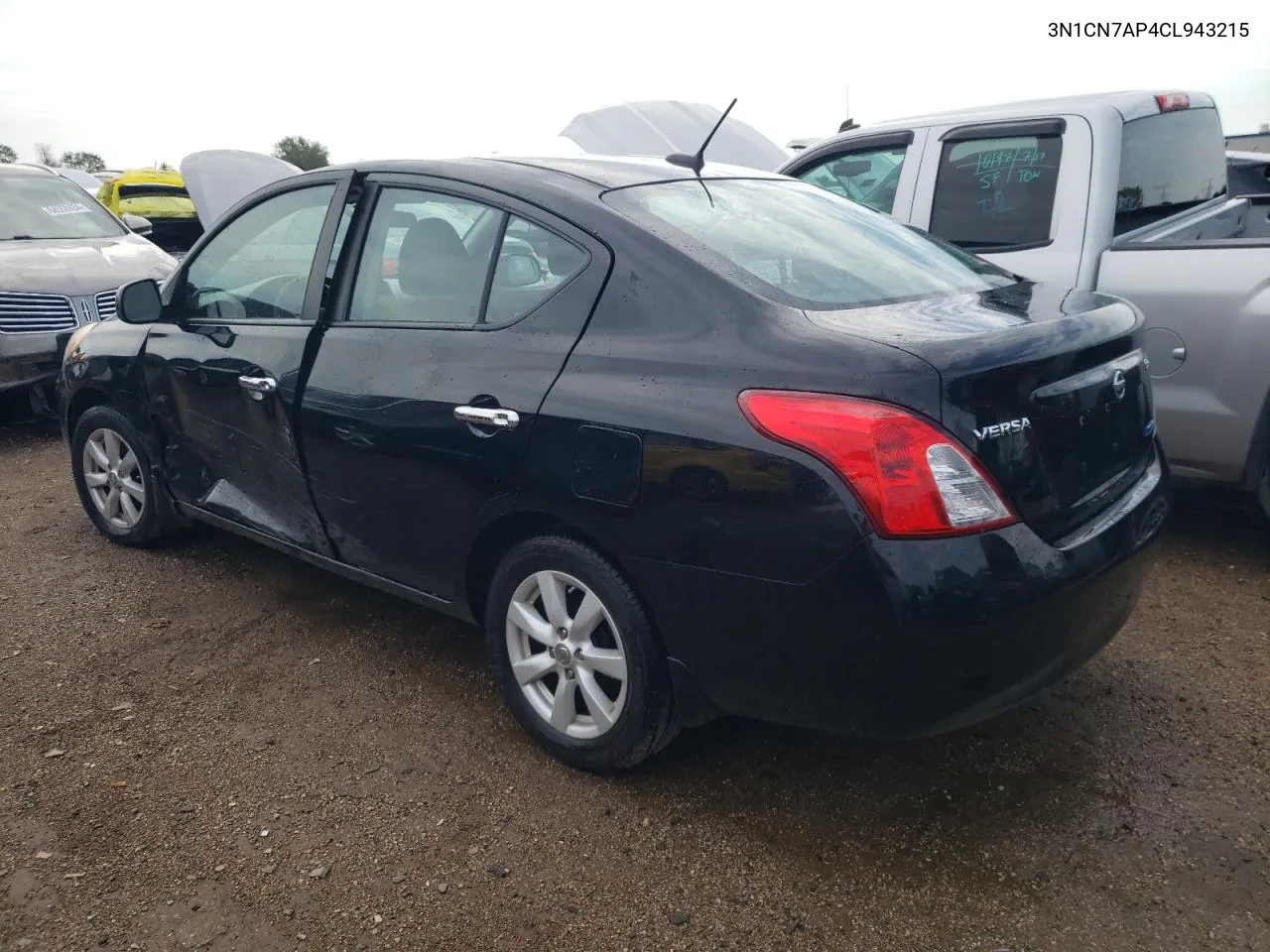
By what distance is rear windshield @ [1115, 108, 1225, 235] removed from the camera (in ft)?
14.4

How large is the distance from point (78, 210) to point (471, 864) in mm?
7834

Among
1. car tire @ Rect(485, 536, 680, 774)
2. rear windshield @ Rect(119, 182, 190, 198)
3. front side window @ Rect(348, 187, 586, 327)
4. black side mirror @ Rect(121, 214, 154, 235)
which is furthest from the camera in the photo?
rear windshield @ Rect(119, 182, 190, 198)

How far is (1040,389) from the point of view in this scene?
2.31 metres

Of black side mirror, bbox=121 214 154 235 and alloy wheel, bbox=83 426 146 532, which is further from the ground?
black side mirror, bbox=121 214 154 235

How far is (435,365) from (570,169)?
Result: 72cm

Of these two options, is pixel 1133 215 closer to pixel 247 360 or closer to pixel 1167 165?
pixel 1167 165

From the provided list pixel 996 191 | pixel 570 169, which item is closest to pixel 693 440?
pixel 570 169

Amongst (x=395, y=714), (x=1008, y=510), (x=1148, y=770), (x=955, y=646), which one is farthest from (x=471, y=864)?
(x=1148, y=770)

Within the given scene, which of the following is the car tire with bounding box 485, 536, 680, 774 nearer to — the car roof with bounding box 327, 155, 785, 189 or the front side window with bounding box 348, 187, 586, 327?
the front side window with bounding box 348, 187, 586, 327

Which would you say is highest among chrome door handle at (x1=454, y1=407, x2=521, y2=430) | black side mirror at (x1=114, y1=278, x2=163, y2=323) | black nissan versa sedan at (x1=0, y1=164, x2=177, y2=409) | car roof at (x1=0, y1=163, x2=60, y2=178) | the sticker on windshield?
car roof at (x1=0, y1=163, x2=60, y2=178)

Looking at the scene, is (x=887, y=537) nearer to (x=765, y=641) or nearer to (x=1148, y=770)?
(x=765, y=641)

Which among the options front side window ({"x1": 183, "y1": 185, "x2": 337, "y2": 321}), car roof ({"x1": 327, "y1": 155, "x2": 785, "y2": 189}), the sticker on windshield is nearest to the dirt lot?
front side window ({"x1": 183, "y1": 185, "x2": 337, "y2": 321})

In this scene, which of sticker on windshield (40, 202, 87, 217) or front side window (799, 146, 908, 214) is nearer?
front side window (799, 146, 908, 214)

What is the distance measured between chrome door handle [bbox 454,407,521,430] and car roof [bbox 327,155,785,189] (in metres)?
0.71
